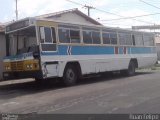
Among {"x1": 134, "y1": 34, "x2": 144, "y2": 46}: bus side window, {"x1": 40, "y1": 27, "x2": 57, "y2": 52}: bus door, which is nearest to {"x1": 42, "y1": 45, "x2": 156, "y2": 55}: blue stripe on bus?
{"x1": 40, "y1": 27, "x2": 57, "y2": 52}: bus door

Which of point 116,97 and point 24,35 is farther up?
point 24,35

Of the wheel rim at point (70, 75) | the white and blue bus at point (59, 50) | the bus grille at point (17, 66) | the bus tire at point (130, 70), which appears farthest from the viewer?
the bus tire at point (130, 70)

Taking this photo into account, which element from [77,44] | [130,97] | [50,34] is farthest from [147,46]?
[130,97]

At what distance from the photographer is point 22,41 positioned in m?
17.0

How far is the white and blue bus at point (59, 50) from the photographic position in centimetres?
1565

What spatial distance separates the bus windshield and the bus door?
0.33 m

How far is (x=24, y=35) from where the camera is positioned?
1697 centimetres

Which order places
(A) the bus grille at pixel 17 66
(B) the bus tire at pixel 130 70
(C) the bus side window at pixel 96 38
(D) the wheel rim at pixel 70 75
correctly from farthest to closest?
(B) the bus tire at pixel 130 70 < (C) the bus side window at pixel 96 38 < (D) the wheel rim at pixel 70 75 < (A) the bus grille at pixel 17 66

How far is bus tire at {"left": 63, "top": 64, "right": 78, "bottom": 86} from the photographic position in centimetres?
1706

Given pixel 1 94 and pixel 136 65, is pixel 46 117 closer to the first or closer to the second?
pixel 1 94

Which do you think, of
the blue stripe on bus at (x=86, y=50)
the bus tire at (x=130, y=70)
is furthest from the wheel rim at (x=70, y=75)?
the bus tire at (x=130, y=70)

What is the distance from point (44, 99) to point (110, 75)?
33.7ft

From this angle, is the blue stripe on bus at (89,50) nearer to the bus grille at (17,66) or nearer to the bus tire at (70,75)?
the bus tire at (70,75)

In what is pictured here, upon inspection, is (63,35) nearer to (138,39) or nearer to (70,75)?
(70,75)
